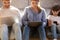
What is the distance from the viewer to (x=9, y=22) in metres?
2.12

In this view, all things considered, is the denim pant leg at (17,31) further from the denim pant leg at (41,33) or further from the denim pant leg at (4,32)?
the denim pant leg at (41,33)

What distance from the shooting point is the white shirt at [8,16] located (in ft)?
6.94

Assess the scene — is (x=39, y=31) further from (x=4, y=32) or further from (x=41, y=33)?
(x=4, y=32)

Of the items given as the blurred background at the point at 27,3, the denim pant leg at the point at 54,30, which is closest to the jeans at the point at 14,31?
the denim pant leg at the point at 54,30

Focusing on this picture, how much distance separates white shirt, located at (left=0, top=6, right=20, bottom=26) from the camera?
2.12m

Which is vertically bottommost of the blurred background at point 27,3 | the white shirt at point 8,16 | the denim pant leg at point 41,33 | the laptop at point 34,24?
the denim pant leg at point 41,33

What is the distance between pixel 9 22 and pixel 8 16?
0.10 m

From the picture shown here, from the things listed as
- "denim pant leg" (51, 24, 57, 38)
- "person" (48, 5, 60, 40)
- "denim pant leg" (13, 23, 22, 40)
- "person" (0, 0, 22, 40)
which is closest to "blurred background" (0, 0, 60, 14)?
"person" (48, 5, 60, 40)

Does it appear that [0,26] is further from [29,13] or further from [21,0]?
[21,0]

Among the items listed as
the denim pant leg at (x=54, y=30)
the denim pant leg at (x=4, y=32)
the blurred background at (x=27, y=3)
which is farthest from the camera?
the blurred background at (x=27, y=3)

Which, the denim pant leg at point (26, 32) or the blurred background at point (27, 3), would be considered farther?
the blurred background at point (27, 3)

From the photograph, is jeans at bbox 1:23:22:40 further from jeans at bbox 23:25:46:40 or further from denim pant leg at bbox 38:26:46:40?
denim pant leg at bbox 38:26:46:40

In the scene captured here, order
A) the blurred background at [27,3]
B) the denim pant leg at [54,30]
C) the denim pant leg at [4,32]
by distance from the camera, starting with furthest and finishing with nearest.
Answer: the blurred background at [27,3], the denim pant leg at [54,30], the denim pant leg at [4,32]

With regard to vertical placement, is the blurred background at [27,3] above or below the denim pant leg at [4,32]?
above
